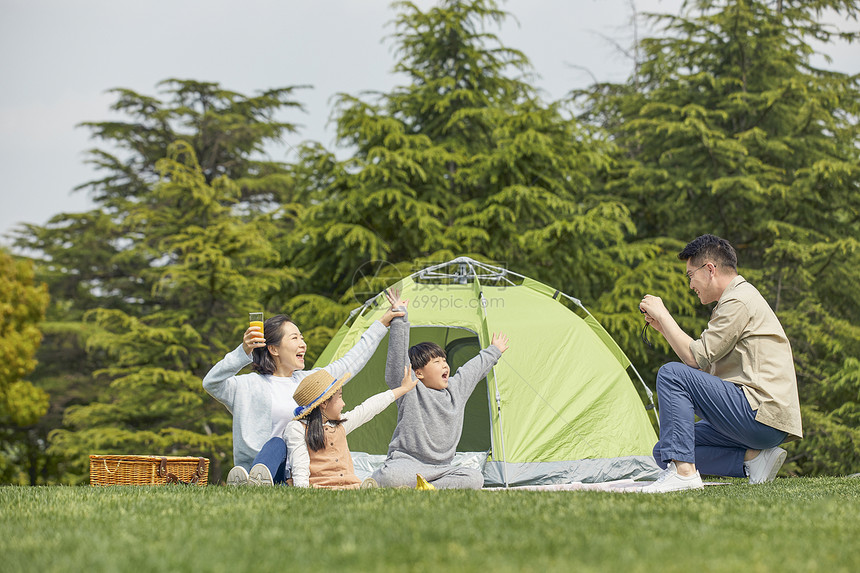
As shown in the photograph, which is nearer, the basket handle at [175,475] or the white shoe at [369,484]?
the white shoe at [369,484]

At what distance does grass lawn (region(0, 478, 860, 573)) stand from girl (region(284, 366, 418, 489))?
25.1 inches

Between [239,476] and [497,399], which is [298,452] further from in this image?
[497,399]

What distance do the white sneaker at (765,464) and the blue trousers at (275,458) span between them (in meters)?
2.70

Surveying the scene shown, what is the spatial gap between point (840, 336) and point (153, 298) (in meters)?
13.1

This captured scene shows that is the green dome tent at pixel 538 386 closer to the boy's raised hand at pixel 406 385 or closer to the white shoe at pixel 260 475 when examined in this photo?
the boy's raised hand at pixel 406 385

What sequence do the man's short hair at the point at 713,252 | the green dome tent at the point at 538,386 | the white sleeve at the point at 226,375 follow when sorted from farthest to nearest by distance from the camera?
the green dome tent at the point at 538,386 < the white sleeve at the point at 226,375 < the man's short hair at the point at 713,252

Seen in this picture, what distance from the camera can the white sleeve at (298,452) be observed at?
4.02 meters

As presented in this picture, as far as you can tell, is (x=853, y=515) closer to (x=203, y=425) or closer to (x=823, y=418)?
(x=823, y=418)

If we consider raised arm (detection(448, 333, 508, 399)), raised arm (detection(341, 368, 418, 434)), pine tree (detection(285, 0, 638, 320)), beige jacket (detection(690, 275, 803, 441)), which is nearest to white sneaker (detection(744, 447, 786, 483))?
beige jacket (detection(690, 275, 803, 441))

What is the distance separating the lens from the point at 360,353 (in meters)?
4.61

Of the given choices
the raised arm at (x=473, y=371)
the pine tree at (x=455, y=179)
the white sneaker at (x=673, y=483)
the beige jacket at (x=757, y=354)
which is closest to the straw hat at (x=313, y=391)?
the raised arm at (x=473, y=371)

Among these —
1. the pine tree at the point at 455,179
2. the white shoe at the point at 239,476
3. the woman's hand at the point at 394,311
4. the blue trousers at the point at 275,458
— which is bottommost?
the white shoe at the point at 239,476

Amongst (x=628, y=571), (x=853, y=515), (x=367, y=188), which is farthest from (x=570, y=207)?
(x=628, y=571)

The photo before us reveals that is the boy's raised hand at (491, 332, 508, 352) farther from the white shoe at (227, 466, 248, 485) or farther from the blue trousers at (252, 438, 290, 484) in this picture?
the white shoe at (227, 466, 248, 485)
